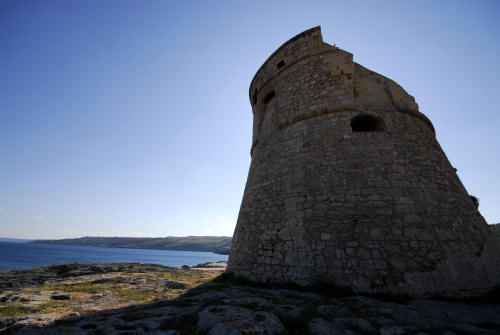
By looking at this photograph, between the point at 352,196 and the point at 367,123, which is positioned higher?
the point at 367,123

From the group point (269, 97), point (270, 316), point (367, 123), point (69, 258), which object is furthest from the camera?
point (69, 258)

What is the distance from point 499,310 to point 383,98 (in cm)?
620

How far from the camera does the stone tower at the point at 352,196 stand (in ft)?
17.0

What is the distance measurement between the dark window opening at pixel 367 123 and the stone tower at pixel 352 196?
0.04 meters

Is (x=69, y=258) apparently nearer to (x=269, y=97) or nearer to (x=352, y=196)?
(x=269, y=97)

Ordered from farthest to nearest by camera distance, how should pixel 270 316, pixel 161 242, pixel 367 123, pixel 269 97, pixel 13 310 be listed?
1. pixel 161 242
2. pixel 269 97
3. pixel 367 123
4. pixel 13 310
5. pixel 270 316

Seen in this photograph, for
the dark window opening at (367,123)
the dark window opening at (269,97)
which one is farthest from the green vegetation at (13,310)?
the dark window opening at (269,97)

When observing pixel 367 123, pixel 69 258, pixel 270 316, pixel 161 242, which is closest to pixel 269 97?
pixel 367 123

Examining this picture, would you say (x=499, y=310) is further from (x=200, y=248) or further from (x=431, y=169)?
(x=200, y=248)

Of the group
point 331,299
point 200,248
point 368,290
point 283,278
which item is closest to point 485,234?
point 368,290

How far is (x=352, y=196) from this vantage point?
19.9ft

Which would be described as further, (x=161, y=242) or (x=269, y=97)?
(x=161, y=242)

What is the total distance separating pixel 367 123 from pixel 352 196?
11.0ft

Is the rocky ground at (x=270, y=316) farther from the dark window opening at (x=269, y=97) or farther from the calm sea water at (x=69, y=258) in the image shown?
the calm sea water at (x=69, y=258)
